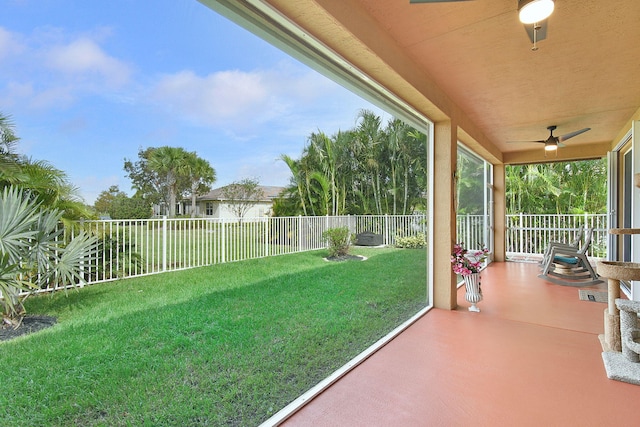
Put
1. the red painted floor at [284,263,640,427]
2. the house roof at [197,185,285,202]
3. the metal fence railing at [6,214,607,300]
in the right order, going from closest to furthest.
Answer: the red painted floor at [284,263,640,427]
the metal fence railing at [6,214,607,300]
the house roof at [197,185,285,202]

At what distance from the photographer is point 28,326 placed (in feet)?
6.22

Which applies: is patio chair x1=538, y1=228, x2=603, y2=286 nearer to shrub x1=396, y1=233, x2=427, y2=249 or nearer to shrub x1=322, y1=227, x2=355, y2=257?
shrub x1=396, y1=233, x2=427, y2=249

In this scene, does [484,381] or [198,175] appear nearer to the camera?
[484,381]

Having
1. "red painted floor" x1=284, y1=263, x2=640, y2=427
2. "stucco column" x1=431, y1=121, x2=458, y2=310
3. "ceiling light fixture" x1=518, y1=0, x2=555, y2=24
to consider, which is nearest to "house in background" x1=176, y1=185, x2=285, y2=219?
"red painted floor" x1=284, y1=263, x2=640, y2=427

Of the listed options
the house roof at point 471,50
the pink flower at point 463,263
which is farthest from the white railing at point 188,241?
the pink flower at point 463,263

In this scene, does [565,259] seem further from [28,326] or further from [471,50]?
[28,326]

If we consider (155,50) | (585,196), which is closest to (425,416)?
(155,50)

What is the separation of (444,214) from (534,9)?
86.9 inches

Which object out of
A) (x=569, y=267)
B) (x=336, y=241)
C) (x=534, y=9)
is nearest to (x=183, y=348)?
(x=534, y=9)

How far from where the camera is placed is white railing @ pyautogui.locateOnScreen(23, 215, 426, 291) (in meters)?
2.58

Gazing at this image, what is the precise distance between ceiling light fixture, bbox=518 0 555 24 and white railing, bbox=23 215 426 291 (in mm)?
2889

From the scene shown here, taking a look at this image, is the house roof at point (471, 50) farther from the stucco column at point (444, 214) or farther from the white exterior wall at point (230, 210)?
the white exterior wall at point (230, 210)

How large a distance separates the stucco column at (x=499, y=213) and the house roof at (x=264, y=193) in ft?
16.5

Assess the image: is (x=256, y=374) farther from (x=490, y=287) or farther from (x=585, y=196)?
(x=585, y=196)
